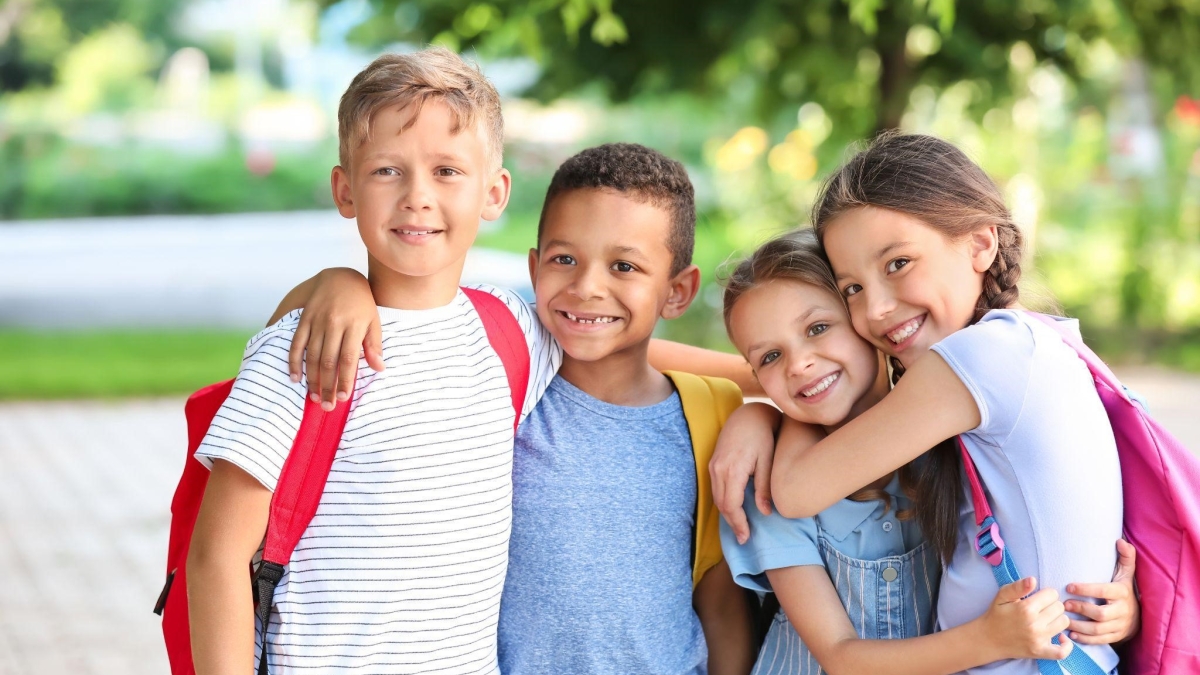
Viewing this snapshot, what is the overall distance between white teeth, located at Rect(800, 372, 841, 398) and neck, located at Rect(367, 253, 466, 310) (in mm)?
657

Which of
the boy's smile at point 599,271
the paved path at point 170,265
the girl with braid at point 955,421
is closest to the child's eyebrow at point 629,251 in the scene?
the boy's smile at point 599,271

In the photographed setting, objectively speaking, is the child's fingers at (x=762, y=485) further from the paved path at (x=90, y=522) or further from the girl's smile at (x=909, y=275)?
the paved path at (x=90, y=522)

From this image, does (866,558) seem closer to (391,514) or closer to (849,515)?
(849,515)

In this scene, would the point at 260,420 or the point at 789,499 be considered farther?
the point at 789,499

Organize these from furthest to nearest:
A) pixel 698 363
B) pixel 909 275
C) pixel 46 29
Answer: pixel 46 29, pixel 698 363, pixel 909 275

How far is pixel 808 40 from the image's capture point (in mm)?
4680

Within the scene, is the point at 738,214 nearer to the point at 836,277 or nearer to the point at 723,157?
the point at 723,157

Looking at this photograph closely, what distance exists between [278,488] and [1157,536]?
1.37 metres

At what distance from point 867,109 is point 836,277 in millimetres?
3533

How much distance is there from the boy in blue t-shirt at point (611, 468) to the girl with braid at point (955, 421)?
171mm

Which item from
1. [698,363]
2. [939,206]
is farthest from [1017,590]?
[698,363]

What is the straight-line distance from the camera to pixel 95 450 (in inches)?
299

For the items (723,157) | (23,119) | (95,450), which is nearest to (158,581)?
(95,450)

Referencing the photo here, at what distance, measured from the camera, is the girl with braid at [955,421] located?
1.79 meters
